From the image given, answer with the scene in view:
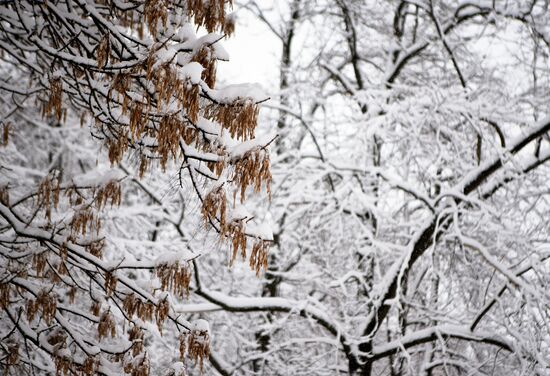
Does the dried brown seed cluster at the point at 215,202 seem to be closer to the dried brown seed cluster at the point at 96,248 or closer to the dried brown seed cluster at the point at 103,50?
the dried brown seed cluster at the point at 103,50

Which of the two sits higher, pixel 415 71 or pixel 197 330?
pixel 415 71

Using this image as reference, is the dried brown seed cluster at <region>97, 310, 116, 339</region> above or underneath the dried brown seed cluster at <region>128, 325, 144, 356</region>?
above

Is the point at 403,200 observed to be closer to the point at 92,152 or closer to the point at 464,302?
the point at 464,302

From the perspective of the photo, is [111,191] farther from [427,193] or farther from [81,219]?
[427,193]

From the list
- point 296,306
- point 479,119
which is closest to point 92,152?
point 296,306

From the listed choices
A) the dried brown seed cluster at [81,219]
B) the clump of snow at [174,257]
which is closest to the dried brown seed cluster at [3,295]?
the dried brown seed cluster at [81,219]

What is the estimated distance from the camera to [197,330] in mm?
2975

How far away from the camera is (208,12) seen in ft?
7.63

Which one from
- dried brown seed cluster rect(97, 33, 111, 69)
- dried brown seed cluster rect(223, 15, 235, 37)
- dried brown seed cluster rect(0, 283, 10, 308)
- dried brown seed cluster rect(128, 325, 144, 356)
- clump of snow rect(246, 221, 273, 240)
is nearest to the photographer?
dried brown seed cluster rect(97, 33, 111, 69)

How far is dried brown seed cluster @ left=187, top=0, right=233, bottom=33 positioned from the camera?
89.7 inches

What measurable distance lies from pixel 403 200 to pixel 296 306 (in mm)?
2263

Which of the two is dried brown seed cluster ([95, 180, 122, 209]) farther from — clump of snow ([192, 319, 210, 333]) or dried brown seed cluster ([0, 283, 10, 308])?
clump of snow ([192, 319, 210, 333])

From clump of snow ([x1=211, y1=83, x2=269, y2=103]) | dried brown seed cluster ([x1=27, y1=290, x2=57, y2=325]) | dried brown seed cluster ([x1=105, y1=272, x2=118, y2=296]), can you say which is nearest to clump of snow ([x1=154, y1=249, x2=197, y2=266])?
dried brown seed cluster ([x1=105, y1=272, x2=118, y2=296])

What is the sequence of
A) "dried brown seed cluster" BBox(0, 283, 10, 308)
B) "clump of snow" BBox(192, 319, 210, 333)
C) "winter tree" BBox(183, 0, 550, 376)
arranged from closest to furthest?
"dried brown seed cluster" BBox(0, 283, 10, 308)
"clump of snow" BBox(192, 319, 210, 333)
"winter tree" BBox(183, 0, 550, 376)
